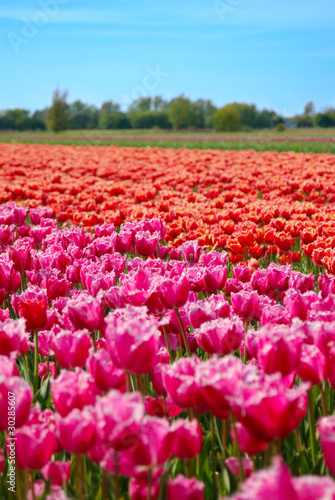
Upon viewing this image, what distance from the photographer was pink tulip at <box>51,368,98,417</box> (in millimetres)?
1288

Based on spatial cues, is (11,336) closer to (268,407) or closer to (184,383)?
(184,383)

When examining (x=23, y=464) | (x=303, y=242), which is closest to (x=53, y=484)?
(x=23, y=464)

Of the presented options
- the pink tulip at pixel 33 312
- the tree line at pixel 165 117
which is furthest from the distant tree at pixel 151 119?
the pink tulip at pixel 33 312

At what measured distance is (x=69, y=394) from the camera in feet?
4.26

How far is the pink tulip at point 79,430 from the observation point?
3.83 ft

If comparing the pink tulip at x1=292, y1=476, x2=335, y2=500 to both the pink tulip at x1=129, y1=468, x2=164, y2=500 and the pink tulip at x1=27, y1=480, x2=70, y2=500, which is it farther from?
the pink tulip at x1=27, y1=480, x2=70, y2=500

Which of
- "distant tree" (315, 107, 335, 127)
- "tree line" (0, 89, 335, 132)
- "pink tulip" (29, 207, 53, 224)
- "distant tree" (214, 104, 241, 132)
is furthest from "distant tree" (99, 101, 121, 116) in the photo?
"pink tulip" (29, 207, 53, 224)

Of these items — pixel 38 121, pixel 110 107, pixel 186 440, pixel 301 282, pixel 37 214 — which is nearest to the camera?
pixel 186 440

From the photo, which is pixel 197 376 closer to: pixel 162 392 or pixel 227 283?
pixel 162 392

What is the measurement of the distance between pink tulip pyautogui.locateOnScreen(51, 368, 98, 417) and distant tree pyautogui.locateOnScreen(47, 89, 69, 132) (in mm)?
71377

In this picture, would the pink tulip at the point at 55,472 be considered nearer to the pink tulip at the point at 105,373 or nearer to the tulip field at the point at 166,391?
the tulip field at the point at 166,391

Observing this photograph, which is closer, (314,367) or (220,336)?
(314,367)

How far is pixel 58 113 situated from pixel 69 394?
239ft

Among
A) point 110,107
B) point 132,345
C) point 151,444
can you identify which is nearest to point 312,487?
point 151,444
